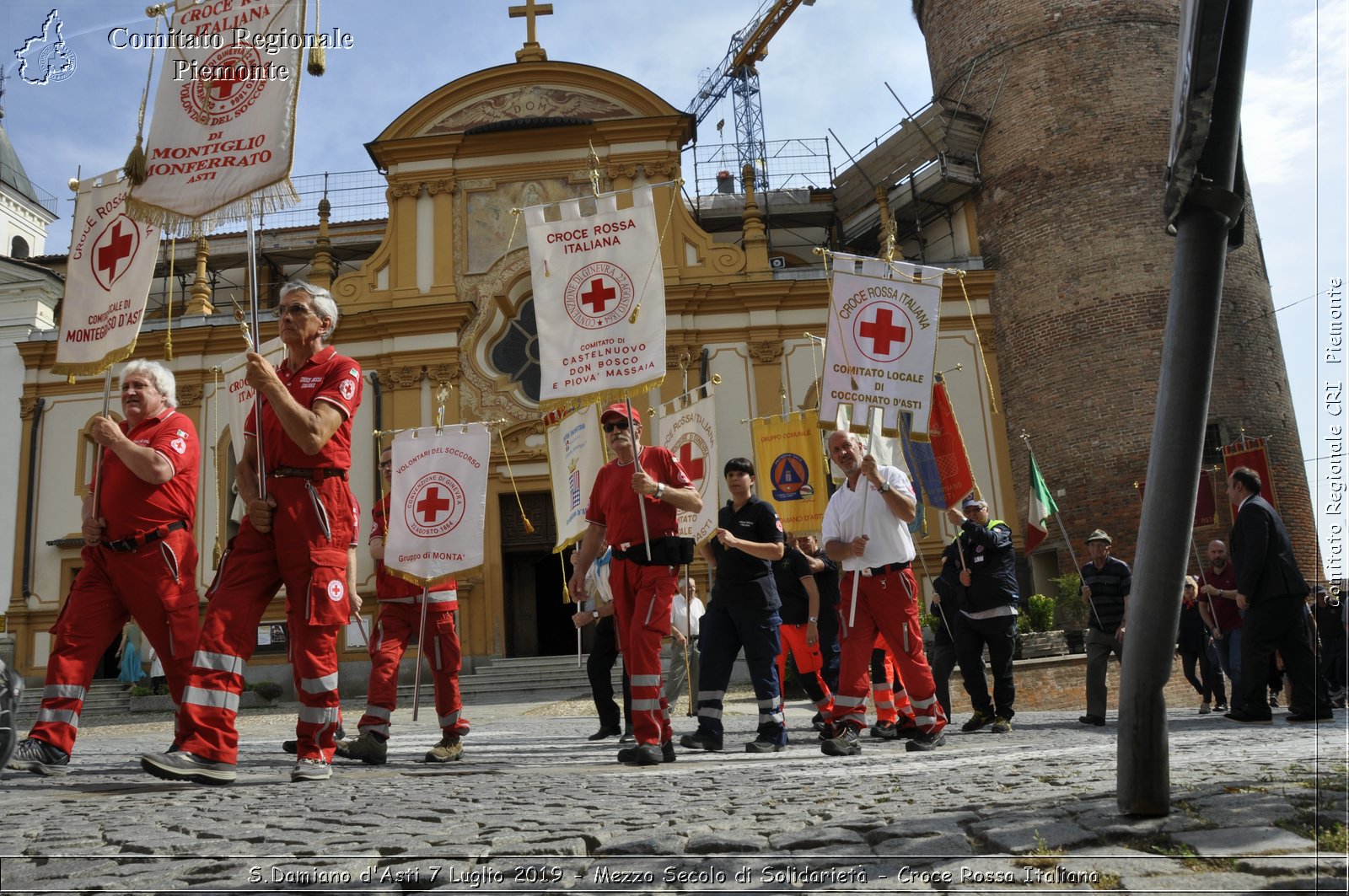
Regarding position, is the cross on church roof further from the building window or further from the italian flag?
the italian flag

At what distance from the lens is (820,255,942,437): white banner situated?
9.68 m

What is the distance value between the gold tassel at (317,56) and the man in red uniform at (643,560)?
2894 mm

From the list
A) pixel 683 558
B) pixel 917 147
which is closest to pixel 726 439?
pixel 917 147

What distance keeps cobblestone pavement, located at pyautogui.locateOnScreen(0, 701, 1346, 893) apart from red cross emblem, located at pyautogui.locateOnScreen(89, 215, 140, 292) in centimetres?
436

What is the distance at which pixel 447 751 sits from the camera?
6.73 metres

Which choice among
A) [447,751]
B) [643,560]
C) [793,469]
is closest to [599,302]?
[643,560]

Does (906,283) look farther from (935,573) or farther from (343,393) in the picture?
(935,573)

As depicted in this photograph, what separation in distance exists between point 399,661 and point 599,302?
9.41ft

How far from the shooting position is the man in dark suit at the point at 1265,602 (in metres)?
8.12

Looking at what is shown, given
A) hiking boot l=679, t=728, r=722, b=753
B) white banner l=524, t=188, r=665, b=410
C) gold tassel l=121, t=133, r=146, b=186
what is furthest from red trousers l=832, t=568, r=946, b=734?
gold tassel l=121, t=133, r=146, b=186

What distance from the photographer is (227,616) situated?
4.84 meters

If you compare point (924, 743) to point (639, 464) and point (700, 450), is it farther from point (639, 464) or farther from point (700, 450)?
point (700, 450)

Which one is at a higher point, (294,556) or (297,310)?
(297,310)

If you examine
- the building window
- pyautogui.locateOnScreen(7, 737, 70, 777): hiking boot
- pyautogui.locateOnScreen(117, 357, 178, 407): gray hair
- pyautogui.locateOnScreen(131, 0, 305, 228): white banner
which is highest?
the building window
